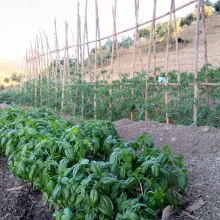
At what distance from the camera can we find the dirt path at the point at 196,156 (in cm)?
258

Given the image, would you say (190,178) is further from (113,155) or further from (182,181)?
(113,155)

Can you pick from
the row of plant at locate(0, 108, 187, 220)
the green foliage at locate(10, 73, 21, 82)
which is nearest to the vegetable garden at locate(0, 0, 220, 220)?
the row of plant at locate(0, 108, 187, 220)

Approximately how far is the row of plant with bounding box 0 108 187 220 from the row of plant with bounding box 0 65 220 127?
2.73 metres

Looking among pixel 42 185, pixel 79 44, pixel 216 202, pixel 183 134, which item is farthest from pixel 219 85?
pixel 79 44

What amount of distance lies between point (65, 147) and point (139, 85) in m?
4.11

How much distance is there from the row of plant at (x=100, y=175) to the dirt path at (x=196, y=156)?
0.15 m

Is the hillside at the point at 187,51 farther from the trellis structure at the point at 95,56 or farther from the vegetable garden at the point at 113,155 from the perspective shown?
the vegetable garden at the point at 113,155

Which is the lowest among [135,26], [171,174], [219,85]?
[171,174]

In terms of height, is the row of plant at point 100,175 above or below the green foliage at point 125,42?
below

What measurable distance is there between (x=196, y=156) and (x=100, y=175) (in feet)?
5.81

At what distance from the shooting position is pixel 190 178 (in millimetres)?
3090

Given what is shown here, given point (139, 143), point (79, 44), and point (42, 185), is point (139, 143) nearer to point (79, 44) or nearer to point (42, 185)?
point (42, 185)

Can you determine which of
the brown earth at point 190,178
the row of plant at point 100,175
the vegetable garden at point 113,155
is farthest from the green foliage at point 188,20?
the row of plant at point 100,175

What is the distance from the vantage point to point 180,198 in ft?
8.83
